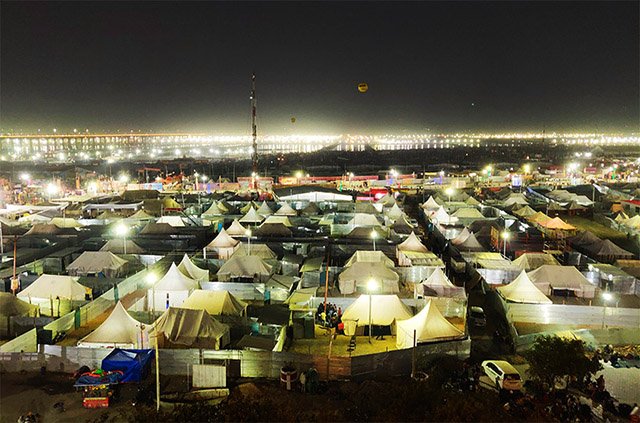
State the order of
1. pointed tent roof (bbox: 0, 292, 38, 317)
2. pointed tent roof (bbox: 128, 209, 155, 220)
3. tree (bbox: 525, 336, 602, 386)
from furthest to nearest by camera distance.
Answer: pointed tent roof (bbox: 128, 209, 155, 220)
pointed tent roof (bbox: 0, 292, 38, 317)
tree (bbox: 525, 336, 602, 386)

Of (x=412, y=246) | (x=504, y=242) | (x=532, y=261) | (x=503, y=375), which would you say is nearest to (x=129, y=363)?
(x=503, y=375)

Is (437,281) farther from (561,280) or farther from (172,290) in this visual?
(172,290)

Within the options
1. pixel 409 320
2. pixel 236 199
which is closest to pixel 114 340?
pixel 409 320

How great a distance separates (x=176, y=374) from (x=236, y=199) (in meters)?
22.7

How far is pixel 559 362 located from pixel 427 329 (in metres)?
2.66

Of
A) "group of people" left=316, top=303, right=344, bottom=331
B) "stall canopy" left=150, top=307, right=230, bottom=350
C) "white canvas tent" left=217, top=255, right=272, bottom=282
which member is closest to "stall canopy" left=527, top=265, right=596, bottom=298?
"group of people" left=316, top=303, right=344, bottom=331

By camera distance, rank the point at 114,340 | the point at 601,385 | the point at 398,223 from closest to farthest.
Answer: the point at 601,385
the point at 114,340
the point at 398,223

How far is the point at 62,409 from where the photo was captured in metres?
8.62

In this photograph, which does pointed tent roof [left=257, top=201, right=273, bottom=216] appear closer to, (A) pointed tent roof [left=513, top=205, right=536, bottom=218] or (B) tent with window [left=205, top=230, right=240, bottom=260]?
(B) tent with window [left=205, top=230, right=240, bottom=260]

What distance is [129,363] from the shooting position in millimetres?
9477

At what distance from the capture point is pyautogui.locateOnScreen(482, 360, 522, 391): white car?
931 centimetres

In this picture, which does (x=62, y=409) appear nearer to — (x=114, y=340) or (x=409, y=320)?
(x=114, y=340)

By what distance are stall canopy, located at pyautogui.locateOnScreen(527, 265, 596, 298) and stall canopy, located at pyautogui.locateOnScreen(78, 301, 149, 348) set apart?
35.7 feet

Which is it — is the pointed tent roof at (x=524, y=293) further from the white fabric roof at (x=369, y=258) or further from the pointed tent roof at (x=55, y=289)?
the pointed tent roof at (x=55, y=289)
